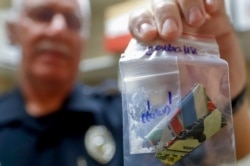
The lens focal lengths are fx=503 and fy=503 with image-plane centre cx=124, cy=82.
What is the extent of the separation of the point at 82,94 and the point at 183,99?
2.63ft

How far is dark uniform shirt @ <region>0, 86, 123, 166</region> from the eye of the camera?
3.34ft

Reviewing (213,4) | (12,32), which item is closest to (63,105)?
(12,32)

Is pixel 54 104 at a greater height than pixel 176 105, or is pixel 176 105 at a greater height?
pixel 176 105

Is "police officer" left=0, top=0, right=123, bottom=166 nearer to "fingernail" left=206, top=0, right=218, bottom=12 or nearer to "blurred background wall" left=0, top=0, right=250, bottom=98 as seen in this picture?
"blurred background wall" left=0, top=0, right=250, bottom=98

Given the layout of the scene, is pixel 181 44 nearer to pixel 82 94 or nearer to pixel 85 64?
pixel 82 94

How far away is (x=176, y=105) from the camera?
43 centimetres

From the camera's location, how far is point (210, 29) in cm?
55

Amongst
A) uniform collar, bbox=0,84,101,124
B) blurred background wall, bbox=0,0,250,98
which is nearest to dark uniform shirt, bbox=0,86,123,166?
uniform collar, bbox=0,84,101,124

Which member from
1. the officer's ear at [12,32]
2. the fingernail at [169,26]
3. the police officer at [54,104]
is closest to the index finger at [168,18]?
the fingernail at [169,26]

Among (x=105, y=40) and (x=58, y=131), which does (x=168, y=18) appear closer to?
(x=58, y=131)

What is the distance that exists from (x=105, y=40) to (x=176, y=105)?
3.70 ft

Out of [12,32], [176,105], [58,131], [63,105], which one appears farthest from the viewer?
[12,32]

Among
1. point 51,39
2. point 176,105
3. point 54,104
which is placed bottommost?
point 54,104

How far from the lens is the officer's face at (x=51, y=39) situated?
49.1 inches
